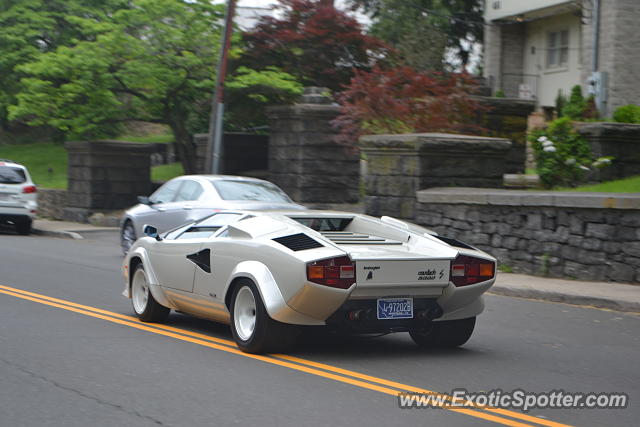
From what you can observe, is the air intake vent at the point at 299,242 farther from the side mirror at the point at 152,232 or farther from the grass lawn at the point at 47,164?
the grass lawn at the point at 47,164

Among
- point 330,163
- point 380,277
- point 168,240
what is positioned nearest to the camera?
point 380,277

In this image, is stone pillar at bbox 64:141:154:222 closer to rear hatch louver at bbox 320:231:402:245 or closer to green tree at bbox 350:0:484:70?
green tree at bbox 350:0:484:70

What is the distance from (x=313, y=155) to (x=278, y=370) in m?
16.2

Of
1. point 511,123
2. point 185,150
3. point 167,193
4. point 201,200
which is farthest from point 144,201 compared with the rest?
point 185,150

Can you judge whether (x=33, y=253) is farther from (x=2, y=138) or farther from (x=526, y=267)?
(x=2, y=138)

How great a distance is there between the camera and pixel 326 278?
7328 mm

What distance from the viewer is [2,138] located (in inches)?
1731

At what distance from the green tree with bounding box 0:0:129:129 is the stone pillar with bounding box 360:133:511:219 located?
47.0 feet

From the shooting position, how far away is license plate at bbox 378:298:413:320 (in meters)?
7.61

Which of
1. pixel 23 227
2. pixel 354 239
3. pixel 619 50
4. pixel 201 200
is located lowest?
pixel 23 227

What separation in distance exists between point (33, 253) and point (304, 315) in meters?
11.3

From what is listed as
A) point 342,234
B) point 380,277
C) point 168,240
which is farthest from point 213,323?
point 380,277

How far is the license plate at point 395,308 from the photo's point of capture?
25.0 ft

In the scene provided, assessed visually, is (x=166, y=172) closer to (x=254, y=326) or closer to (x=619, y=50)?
(x=619, y=50)
